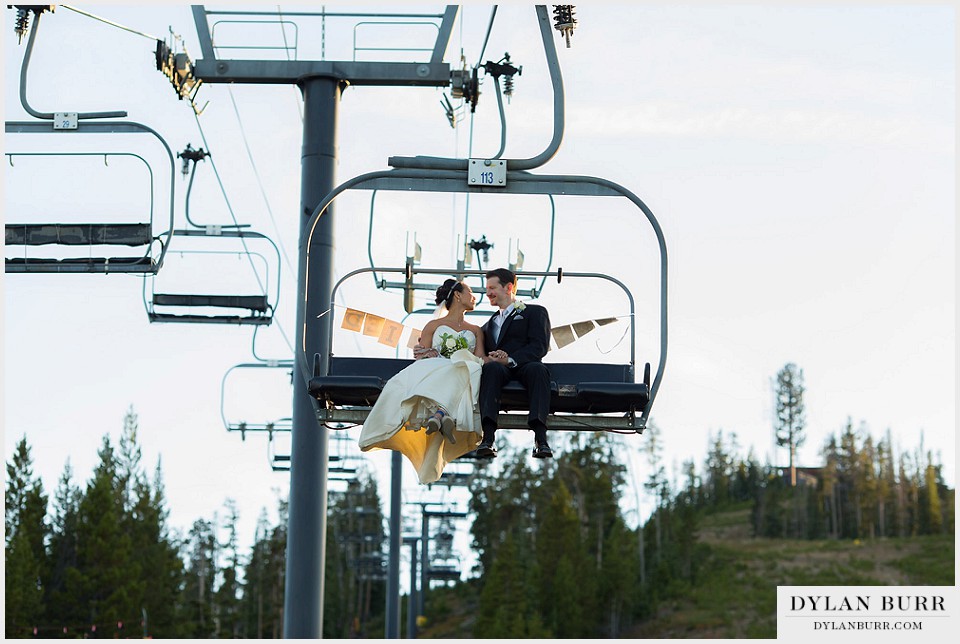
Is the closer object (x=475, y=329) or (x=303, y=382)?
(x=475, y=329)

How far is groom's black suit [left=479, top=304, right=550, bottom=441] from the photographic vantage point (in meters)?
7.80

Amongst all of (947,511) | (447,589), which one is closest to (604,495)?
(447,589)

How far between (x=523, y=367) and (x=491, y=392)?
0.25m

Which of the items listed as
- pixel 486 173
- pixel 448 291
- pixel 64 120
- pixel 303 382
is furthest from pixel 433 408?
pixel 64 120

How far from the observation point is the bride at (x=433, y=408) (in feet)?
25.6

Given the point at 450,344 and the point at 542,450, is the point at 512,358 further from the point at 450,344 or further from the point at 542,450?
the point at 542,450

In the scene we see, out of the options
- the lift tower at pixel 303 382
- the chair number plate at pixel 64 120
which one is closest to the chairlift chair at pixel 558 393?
the lift tower at pixel 303 382

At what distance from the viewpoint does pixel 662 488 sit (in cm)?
7675

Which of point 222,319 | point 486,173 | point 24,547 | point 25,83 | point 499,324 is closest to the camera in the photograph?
point 486,173

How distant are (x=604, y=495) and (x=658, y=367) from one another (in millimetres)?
62976

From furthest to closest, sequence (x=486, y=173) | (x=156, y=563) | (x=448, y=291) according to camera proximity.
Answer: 1. (x=156, y=563)
2. (x=448, y=291)
3. (x=486, y=173)

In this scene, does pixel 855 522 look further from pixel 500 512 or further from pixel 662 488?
pixel 500 512

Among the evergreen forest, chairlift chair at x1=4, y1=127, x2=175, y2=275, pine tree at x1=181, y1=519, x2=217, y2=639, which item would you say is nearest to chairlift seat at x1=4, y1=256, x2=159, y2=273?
chairlift chair at x1=4, y1=127, x2=175, y2=275

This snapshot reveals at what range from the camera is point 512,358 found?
26.6 ft
